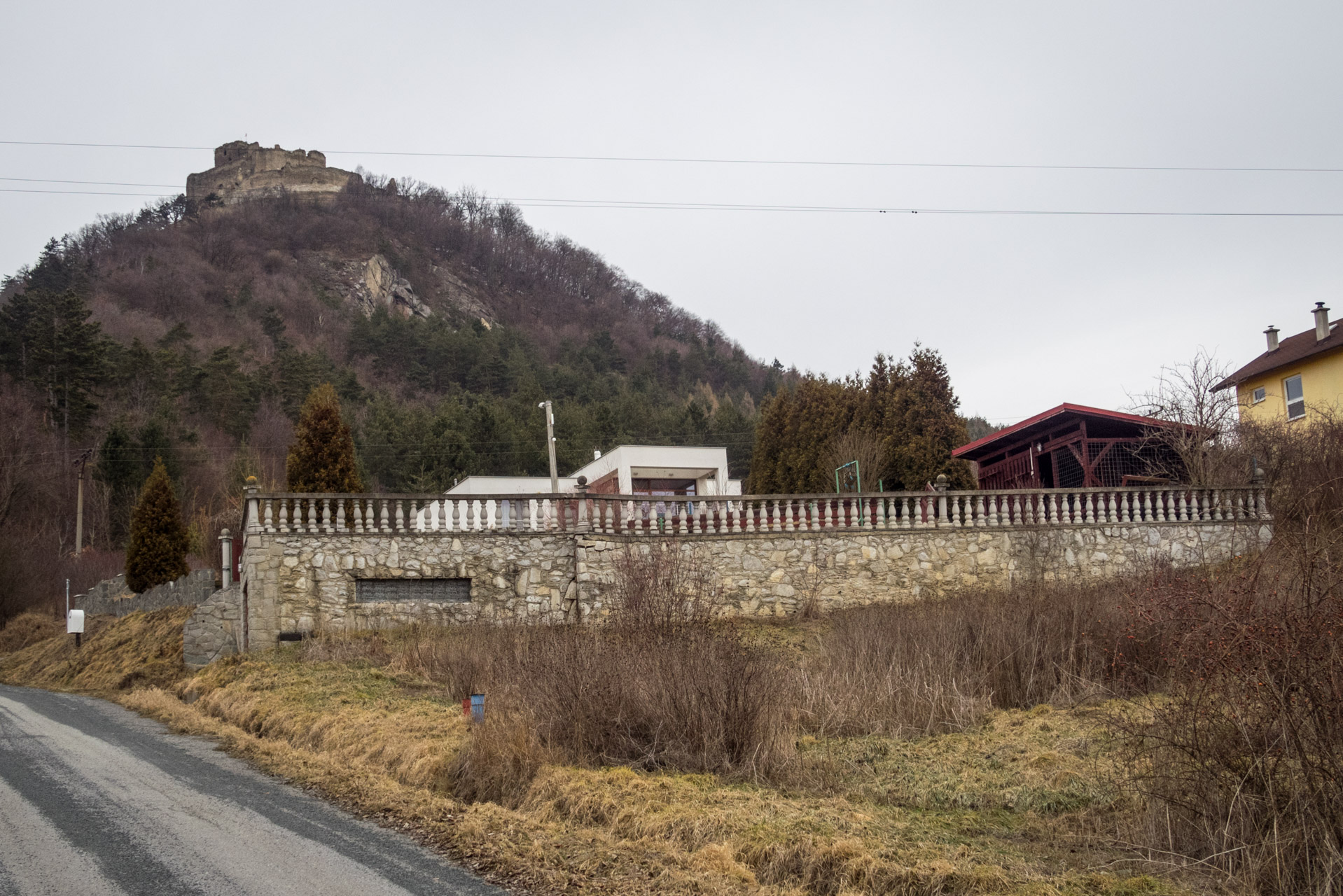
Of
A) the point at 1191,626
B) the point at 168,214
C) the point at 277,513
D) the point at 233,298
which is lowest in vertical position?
the point at 1191,626

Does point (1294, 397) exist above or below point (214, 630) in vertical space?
above

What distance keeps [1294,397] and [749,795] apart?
29.8m

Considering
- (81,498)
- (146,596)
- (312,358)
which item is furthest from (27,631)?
(312,358)

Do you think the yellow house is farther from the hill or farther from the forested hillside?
the hill

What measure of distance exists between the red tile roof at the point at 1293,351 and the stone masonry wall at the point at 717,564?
10.6m

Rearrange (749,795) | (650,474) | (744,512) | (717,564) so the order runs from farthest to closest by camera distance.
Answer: (650,474) → (744,512) → (717,564) → (749,795)

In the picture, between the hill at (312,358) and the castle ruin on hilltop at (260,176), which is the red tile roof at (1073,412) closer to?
the hill at (312,358)

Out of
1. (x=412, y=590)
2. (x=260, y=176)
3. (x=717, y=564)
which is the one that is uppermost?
(x=260, y=176)

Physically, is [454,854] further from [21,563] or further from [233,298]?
[233,298]

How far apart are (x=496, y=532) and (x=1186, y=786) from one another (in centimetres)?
1317

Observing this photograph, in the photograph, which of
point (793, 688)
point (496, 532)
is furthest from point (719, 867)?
point (496, 532)

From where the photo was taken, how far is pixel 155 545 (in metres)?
27.4

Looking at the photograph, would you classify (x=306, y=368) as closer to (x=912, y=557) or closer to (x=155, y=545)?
(x=155, y=545)

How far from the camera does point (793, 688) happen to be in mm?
11078
